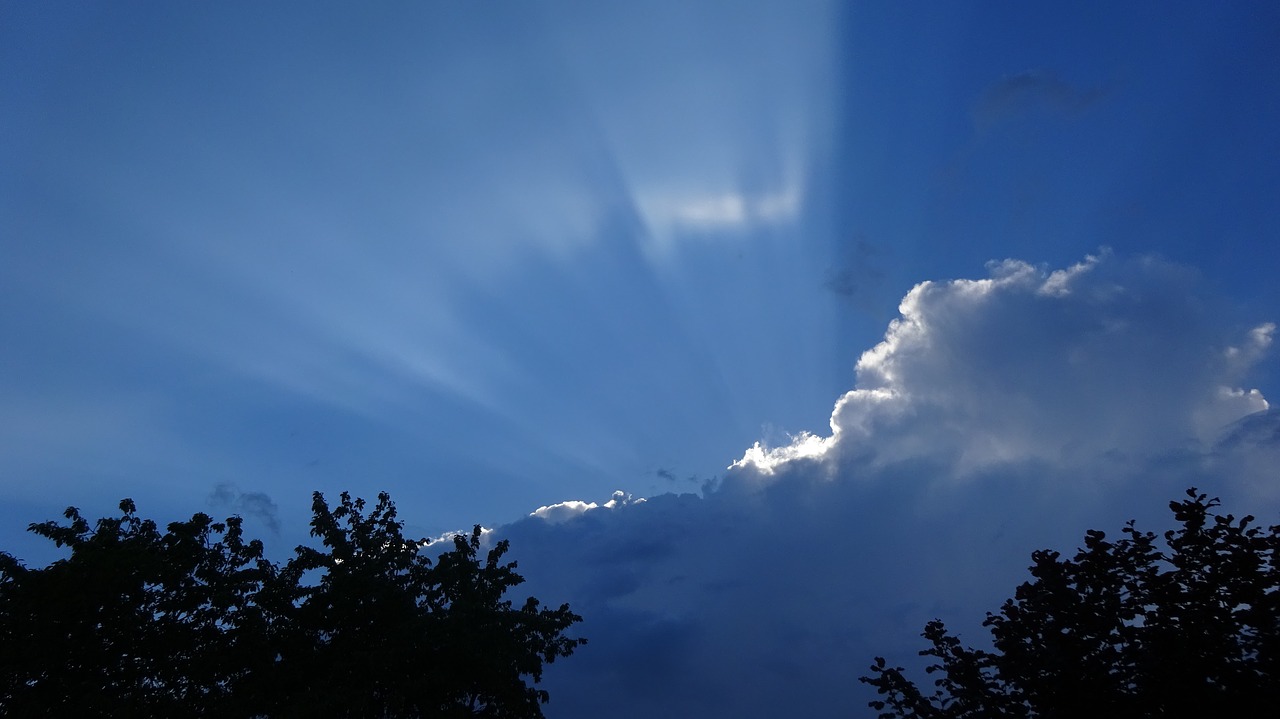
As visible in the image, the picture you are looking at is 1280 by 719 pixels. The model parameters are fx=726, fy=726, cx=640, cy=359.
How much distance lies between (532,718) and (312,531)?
8703 millimetres

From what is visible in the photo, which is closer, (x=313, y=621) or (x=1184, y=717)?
(x=1184, y=717)

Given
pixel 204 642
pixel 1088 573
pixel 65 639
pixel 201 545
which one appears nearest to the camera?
pixel 1088 573

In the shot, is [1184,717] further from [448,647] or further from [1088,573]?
[448,647]

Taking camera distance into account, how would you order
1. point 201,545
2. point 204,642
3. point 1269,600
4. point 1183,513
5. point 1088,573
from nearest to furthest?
point 1269,600 < point 1183,513 < point 1088,573 < point 204,642 < point 201,545

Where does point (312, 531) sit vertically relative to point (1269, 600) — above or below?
above

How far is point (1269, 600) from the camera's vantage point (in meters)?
12.8

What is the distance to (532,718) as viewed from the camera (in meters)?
20.4

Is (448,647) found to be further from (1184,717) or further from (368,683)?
(1184,717)

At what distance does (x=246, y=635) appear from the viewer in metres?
19.7

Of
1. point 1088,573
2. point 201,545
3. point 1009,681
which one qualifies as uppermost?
point 201,545

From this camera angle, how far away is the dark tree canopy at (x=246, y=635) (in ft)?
58.9

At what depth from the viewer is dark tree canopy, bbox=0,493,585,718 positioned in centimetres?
1794

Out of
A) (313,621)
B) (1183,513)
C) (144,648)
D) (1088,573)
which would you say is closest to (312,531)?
(313,621)

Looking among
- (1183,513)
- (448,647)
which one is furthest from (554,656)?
(1183,513)
